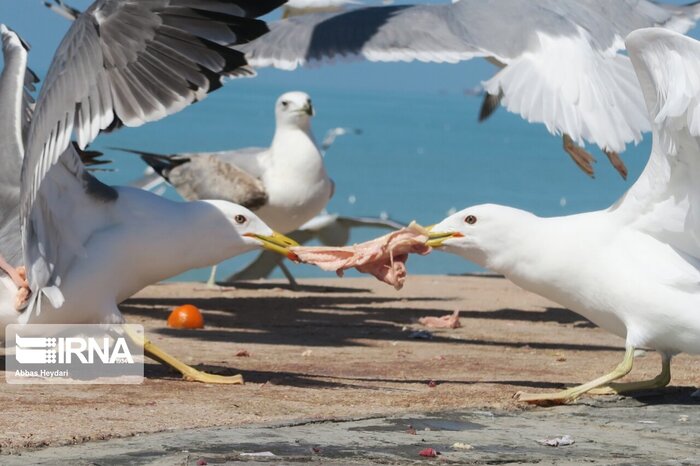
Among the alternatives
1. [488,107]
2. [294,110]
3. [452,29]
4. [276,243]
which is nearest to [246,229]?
[276,243]

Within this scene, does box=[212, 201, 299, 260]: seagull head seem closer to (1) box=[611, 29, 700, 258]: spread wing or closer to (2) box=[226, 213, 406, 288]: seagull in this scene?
(1) box=[611, 29, 700, 258]: spread wing

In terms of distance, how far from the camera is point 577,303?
5066mm

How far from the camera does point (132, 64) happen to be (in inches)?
186

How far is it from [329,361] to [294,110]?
3.38 metres

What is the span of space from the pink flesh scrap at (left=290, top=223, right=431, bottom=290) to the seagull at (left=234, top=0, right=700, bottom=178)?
132 centimetres

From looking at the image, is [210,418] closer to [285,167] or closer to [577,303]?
[577,303]

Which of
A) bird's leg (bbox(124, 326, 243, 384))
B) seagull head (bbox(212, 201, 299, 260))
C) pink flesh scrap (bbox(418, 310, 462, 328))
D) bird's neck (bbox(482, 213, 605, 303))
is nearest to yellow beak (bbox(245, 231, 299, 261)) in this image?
seagull head (bbox(212, 201, 299, 260))

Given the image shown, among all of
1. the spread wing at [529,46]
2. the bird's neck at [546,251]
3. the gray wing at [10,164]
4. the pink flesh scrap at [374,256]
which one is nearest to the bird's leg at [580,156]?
the spread wing at [529,46]

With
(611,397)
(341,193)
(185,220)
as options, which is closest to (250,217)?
(185,220)

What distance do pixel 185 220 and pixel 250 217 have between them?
263mm

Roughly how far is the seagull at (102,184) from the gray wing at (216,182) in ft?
9.42

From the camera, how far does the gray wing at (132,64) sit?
4688 mm

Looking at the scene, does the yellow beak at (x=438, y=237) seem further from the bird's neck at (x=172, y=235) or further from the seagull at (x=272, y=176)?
the seagull at (x=272, y=176)

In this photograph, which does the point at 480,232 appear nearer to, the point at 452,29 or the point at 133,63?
the point at 133,63
